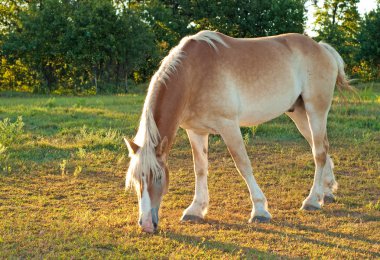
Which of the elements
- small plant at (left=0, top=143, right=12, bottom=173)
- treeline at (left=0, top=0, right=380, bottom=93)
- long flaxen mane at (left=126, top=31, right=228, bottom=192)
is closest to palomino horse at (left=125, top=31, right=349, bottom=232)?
long flaxen mane at (left=126, top=31, right=228, bottom=192)

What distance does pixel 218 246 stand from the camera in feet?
13.9

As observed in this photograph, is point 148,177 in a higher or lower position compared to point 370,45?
lower

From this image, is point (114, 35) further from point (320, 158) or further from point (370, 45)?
point (320, 158)

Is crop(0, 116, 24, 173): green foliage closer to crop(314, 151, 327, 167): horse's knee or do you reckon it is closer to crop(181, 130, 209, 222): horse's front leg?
crop(181, 130, 209, 222): horse's front leg

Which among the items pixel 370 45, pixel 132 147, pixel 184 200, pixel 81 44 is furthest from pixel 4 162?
pixel 370 45

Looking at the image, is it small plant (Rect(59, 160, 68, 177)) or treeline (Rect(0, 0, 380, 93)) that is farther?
treeline (Rect(0, 0, 380, 93))

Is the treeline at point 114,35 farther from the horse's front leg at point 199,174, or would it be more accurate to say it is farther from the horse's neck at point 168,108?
the horse's neck at point 168,108

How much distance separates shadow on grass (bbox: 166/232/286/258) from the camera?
4031mm

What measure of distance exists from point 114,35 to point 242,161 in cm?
1974

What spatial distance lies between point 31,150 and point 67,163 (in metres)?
1.08

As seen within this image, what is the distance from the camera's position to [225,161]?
7777 mm

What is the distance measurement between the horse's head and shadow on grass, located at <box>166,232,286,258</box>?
274 millimetres

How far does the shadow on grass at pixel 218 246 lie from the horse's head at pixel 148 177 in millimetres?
274

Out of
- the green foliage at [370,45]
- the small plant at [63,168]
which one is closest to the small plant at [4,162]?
the small plant at [63,168]
